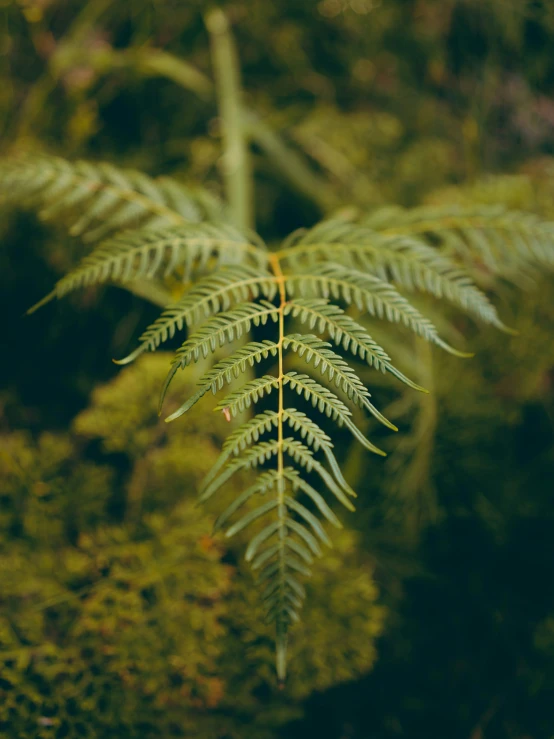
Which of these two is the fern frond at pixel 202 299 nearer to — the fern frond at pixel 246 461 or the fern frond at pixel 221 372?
the fern frond at pixel 221 372

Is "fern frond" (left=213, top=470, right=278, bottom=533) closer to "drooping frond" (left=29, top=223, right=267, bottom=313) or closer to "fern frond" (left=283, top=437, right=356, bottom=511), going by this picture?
"fern frond" (left=283, top=437, right=356, bottom=511)

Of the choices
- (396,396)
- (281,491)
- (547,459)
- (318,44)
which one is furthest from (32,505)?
(318,44)

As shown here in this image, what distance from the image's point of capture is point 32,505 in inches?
38.4

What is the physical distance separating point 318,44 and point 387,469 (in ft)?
4.75

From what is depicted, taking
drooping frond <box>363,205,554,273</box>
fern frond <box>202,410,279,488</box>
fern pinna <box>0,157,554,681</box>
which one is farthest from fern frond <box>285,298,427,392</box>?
drooping frond <box>363,205,554,273</box>

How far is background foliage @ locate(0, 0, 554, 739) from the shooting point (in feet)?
3.06

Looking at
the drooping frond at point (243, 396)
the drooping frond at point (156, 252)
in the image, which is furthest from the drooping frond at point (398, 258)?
the drooping frond at point (243, 396)

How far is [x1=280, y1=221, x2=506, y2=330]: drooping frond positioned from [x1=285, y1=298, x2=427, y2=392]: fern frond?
186mm

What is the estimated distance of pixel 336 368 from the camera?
25.3 inches

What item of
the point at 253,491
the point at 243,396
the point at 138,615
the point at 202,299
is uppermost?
the point at 202,299

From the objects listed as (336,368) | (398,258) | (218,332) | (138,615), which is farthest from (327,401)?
(138,615)

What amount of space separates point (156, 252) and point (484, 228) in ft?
2.20

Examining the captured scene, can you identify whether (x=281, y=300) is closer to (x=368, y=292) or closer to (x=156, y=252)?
(x=368, y=292)

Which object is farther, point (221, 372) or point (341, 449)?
point (341, 449)
